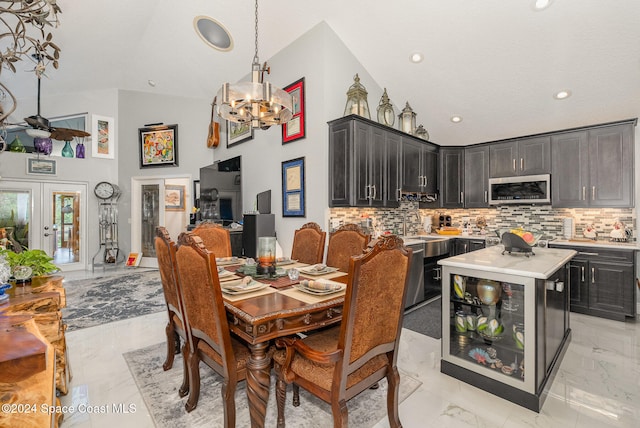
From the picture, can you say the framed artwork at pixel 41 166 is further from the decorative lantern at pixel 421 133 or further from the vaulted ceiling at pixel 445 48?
the decorative lantern at pixel 421 133

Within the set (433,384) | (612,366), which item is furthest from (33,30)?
(612,366)

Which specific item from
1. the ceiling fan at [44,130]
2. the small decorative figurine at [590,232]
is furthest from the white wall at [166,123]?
the small decorative figurine at [590,232]

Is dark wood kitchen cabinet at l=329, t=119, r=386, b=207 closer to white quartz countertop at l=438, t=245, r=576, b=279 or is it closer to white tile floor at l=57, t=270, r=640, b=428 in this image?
white quartz countertop at l=438, t=245, r=576, b=279

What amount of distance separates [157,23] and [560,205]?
255 inches

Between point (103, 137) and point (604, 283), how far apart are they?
9230 millimetres

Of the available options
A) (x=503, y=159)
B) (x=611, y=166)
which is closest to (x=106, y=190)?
(x=503, y=159)

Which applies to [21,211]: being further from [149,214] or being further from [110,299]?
[110,299]

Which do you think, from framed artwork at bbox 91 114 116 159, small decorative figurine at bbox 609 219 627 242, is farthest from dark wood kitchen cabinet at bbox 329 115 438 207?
framed artwork at bbox 91 114 116 159

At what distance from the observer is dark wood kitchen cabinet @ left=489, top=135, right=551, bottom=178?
4.23m

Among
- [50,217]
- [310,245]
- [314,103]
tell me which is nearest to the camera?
[310,245]

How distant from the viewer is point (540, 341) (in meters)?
1.94

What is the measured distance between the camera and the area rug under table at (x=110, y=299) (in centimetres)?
356

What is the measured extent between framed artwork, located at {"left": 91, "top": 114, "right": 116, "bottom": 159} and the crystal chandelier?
5.78 m

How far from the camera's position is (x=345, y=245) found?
274cm
